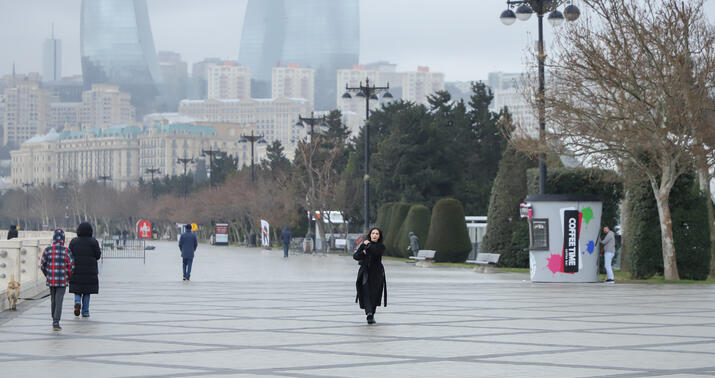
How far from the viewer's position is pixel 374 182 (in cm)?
7375

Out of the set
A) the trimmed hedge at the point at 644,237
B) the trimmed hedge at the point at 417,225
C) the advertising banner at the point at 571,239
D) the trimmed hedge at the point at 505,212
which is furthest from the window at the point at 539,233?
the trimmed hedge at the point at 417,225

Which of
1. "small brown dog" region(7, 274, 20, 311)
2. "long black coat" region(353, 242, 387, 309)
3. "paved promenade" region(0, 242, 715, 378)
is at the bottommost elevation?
"paved promenade" region(0, 242, 715, 378)

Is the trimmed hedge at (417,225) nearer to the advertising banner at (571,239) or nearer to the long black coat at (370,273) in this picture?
the advertising banner at (571,239)

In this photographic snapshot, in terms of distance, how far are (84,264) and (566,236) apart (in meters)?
15.4

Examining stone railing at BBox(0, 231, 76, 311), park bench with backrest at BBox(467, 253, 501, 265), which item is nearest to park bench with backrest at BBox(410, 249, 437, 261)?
park bench with backrest at BBox(467, 253, 501, 265)

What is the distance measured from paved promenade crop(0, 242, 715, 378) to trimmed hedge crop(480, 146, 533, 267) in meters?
13.1

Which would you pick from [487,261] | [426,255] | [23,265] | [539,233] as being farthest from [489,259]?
[23,265]

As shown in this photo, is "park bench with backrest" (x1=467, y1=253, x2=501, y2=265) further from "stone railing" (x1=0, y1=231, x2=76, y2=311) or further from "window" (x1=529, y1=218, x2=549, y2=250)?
"stone railing" (x1=0, y1=231, x2=76, y2=311)

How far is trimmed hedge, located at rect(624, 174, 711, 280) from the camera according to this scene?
3138 centimetres

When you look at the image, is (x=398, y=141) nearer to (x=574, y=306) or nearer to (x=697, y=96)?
(x=697, y=96)

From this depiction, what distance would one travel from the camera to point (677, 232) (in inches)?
1234

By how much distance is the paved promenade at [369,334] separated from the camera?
12328 millimetres

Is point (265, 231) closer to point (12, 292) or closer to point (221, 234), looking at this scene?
point (221, 234)

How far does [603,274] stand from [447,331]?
69.7 feet
